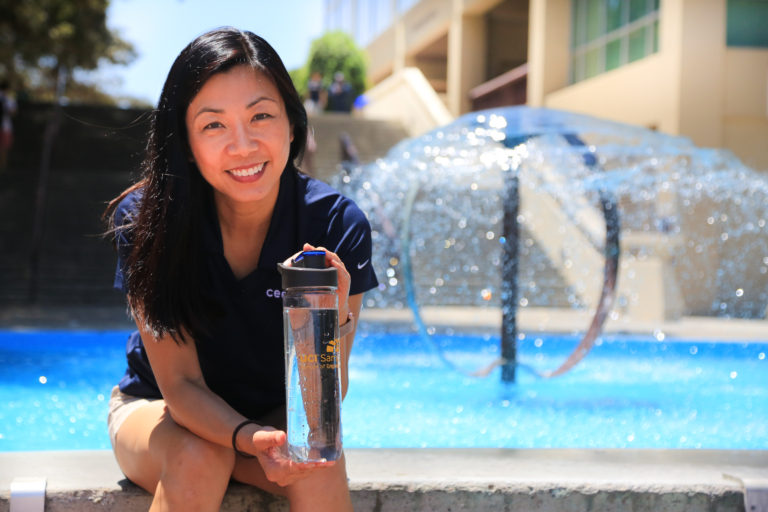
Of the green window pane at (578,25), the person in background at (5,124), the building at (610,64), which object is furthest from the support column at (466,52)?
the person in background at (5,124)

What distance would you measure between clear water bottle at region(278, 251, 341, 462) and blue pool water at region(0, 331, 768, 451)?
192 centimetres

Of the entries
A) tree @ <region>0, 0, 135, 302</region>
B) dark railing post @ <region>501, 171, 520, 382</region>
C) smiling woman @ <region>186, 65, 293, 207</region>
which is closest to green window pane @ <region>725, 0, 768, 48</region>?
dark railing post @ <region>501, 171, 520, 382</region>

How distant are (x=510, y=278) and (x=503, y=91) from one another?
1922 centimetres

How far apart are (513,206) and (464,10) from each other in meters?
20.5

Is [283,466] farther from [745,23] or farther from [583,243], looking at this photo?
[745,23]

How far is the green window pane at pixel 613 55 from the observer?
17.5 meters

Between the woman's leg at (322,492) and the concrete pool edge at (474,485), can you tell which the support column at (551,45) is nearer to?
the concrete pool edge at (474,485)

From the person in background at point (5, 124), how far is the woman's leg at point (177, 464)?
49.1 ft

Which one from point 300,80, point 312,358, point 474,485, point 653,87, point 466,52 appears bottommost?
point 474,485

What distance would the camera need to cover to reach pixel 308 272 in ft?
5.95

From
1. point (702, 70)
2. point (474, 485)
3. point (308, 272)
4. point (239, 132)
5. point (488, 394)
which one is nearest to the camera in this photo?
point (308, 272)

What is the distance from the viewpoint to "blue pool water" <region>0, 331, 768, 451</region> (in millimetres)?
4031

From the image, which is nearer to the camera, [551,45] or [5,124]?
[5,124]

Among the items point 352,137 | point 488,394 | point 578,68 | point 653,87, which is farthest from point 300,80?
point 488,394
